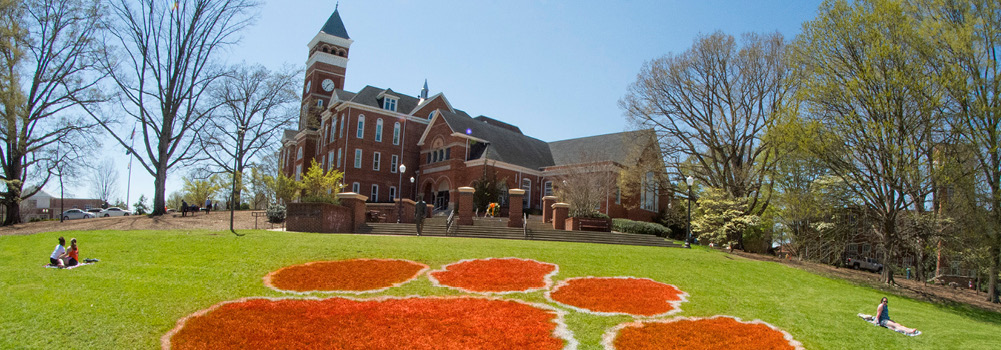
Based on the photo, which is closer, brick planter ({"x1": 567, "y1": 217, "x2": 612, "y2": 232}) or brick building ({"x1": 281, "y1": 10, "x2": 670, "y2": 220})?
brick planter ({"x1": 567, "y1": 217, "x2": 612, "y2": 232})

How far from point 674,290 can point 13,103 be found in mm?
30513

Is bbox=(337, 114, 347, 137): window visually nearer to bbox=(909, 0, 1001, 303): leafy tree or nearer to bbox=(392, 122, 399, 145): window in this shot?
bbox=(392, 122, 399, 145): window

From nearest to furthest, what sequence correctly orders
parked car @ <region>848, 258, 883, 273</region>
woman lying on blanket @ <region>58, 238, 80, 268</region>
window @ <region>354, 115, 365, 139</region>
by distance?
woman lying on blanket @ <region>58, 238, 80, 268</region>
parked car @ <region>848, 258, 883, 273</region>
window @ <region>354, 115, 365, 139</region>

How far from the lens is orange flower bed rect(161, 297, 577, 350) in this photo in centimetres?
721

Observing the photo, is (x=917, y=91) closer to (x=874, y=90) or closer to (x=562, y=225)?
(x=874, y=90)

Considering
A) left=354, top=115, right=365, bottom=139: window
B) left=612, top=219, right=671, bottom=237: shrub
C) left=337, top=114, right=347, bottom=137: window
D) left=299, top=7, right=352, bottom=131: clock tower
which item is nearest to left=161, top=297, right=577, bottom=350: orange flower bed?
left=612, top=219, right=671, bottom=237: shrub

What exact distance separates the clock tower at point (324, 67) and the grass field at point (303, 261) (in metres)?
34.8

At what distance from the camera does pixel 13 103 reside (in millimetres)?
24094

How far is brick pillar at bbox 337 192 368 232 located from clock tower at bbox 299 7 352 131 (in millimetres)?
29236

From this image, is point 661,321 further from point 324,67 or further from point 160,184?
point 324,67

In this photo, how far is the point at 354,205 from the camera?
22.9 metres

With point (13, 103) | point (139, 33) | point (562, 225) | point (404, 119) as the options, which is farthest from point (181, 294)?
point (404, 119)

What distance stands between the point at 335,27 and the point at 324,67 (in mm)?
4647

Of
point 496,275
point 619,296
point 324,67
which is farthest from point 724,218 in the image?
point 324,67
